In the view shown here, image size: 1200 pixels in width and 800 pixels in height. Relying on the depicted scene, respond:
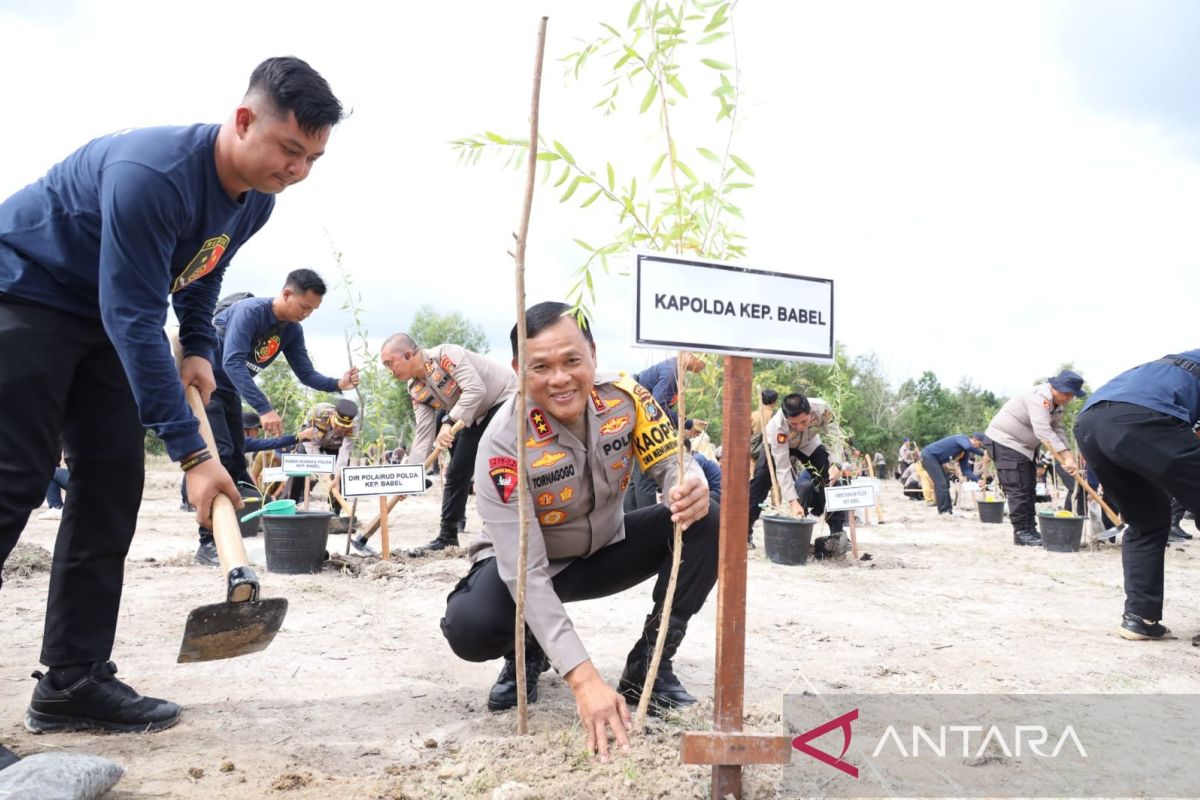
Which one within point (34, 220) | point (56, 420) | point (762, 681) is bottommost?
point (762, 681)

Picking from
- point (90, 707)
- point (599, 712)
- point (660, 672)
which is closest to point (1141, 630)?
point (660, 672)

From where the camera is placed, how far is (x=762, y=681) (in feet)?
10.2

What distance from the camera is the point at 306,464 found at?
705 cm

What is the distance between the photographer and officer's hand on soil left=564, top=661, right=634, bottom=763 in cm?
192

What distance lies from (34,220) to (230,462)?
392 cm

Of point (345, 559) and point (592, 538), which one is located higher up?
point (592, 538)

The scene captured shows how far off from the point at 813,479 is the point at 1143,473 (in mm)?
4199

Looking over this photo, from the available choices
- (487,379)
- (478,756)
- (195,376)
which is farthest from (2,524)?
(487,379)

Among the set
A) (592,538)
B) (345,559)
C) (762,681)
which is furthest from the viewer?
(345,559)

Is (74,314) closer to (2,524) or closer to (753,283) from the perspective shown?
(2,524)

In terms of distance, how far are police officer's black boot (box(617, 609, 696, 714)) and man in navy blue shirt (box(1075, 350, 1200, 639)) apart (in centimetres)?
264

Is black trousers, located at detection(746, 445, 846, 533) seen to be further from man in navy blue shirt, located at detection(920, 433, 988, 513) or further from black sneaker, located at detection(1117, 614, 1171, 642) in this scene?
man in navy blue shirt, located at detection(920, 433, 988, 513)

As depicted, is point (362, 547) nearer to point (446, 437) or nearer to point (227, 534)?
point (446, 437)

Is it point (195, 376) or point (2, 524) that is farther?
point (195, 376)
